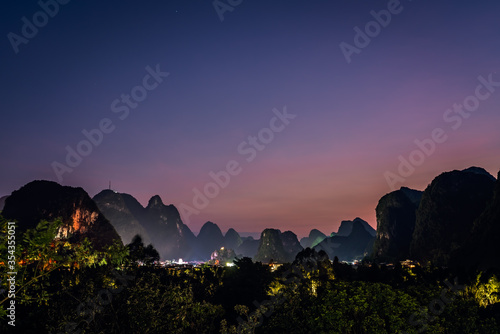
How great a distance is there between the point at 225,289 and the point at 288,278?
43.9ft

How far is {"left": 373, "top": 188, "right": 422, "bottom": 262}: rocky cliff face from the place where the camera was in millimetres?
146750

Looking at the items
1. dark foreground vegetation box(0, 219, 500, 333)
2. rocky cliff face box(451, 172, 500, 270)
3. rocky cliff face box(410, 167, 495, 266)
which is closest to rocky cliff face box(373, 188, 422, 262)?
rocky cliff face box(410, 167, 495, 266)

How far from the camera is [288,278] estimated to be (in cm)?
6481

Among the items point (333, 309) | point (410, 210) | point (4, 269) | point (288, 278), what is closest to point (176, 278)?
point (288, 278)

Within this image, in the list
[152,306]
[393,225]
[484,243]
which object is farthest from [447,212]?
[152,306]

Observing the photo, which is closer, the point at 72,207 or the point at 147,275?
the point at 147,275

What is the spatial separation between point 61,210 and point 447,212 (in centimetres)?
14859

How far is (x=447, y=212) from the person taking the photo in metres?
115

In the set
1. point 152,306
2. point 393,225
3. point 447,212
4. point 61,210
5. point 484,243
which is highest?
point 61,210

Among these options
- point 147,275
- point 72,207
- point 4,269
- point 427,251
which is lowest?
point 427,251

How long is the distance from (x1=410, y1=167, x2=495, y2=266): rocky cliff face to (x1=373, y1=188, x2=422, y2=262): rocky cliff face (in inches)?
834

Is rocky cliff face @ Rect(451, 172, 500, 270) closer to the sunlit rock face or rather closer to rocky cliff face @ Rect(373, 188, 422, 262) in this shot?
rocky cliff face @ Rect(373, 188, 422, 262)

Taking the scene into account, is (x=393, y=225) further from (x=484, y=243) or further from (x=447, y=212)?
(x=484, y=243)

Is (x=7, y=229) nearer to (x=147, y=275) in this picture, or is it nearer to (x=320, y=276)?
(x=147, y=275)
